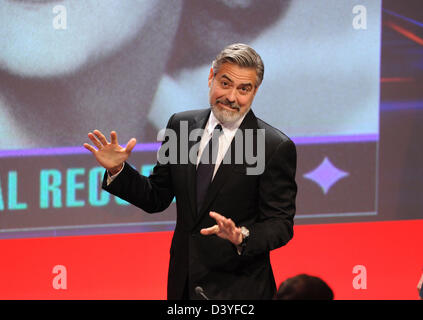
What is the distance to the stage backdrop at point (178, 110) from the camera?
3.67 meters

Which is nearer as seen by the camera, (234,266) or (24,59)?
(234,266)

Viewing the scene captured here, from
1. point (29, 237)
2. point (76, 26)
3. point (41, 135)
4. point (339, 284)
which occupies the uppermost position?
point (76, 26)

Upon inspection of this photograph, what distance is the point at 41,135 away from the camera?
3.70m

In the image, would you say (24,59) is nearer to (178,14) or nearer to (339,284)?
(178,14)

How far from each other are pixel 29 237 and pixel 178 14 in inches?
61.5

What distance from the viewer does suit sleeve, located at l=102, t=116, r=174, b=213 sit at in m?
2.23

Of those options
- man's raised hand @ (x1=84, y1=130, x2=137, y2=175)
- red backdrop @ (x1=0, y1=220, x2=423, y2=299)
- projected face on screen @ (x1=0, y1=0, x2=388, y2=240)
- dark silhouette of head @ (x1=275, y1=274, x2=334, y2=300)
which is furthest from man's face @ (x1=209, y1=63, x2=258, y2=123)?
red backdrop @ (x1=0, y1=220, x2=423, y2=299)

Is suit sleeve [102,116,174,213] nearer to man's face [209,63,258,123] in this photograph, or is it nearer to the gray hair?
man's face [209,63,258,123]

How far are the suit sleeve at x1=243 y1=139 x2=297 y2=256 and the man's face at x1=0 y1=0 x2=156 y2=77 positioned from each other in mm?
1805

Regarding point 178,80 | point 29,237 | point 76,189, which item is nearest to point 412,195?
point 178,80

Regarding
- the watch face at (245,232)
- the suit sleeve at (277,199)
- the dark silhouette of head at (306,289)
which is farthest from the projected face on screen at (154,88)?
the dark silhouette of head at (306,289)

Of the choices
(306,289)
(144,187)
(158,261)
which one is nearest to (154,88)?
(158,261)

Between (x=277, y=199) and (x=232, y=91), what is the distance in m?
0.40

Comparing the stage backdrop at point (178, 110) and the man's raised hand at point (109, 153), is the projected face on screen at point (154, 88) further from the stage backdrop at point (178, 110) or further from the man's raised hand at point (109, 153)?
the man's raised hand at point (109, 153)
